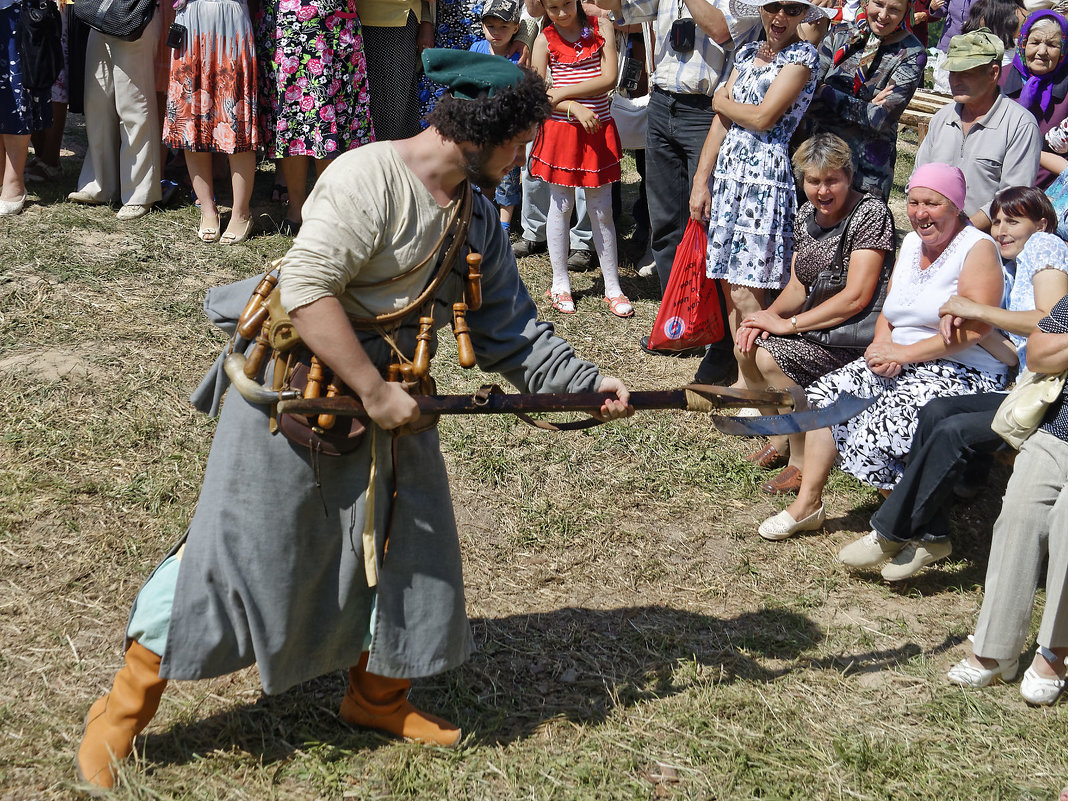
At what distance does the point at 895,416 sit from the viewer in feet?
14.4

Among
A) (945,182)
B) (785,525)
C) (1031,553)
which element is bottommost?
(785,525)

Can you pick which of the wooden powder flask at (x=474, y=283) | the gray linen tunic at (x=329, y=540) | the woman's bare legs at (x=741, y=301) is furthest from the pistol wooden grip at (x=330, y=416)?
the woman's bare legs at (x=741, y=301)

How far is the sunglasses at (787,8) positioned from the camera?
5180 millimetres

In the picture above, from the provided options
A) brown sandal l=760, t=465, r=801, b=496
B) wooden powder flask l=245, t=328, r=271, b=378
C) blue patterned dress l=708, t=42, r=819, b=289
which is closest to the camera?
wooden powder flask l=245, t=328, r=271, b=378

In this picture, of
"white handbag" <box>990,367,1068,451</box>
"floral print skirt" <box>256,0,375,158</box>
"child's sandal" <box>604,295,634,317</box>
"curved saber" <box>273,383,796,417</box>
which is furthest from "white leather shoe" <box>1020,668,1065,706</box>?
"floral print skirt" <box>256,0,375,158</box>

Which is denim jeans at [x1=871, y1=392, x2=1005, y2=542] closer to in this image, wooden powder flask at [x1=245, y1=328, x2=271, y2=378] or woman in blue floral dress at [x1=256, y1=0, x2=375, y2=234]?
wooden powder flask at [x1=245, y1=328, x2=271, y2=378]

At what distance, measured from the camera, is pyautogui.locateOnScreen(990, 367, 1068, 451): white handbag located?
12.4ft

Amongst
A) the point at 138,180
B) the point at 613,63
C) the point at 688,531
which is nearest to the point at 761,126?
the point at 613,63

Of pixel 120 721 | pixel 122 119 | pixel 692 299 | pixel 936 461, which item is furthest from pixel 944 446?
pixel 122 119

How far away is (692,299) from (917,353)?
171 cm

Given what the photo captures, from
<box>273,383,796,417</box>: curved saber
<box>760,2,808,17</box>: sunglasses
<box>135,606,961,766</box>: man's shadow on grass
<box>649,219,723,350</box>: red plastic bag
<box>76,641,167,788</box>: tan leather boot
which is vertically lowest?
<box>135,606,961,766</box>: man's shadow on grass

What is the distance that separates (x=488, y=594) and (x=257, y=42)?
459 cm

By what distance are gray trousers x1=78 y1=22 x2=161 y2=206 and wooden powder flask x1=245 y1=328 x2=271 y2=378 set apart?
200 inches

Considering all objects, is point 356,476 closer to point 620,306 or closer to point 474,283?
point 474,283
